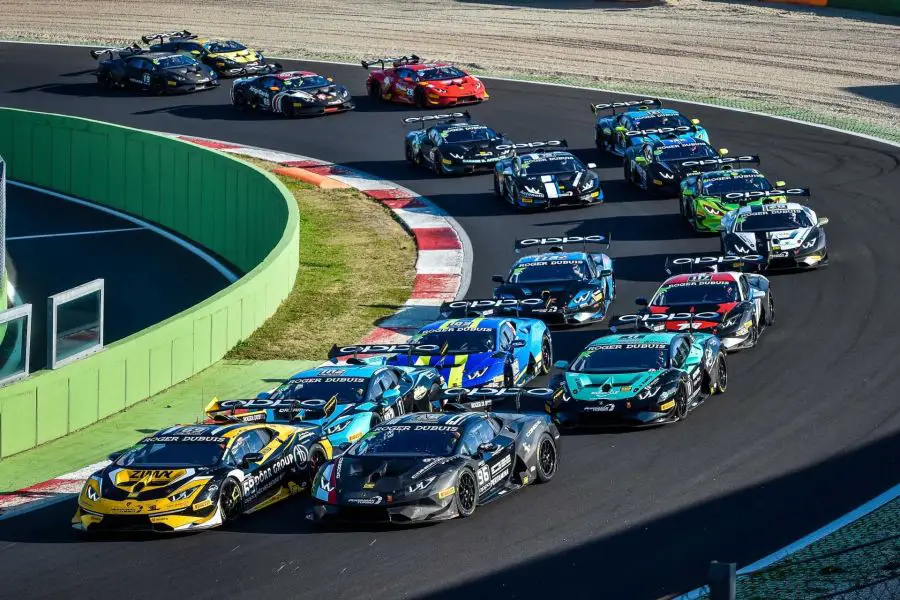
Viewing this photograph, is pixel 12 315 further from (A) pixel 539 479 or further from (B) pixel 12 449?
(A) pixel 539 479

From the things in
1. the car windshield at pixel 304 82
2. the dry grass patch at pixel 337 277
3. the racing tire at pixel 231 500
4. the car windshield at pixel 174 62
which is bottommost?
the dry grass patch at pixel 337 277

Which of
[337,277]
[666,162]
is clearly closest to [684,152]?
[666,162]

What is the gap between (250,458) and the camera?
18594 millimetres

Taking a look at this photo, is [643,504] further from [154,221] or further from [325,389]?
[154,221]

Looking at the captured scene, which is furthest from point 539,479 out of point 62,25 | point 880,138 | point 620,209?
point 62,25

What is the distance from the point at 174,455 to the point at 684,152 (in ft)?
70.7

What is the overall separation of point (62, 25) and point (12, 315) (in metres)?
48.5

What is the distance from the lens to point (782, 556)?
16.1m

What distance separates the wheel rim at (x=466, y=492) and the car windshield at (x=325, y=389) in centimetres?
347

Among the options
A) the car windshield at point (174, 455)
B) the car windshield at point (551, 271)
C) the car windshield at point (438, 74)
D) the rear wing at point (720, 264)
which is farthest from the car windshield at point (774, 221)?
the car windshield at point (438, 74)

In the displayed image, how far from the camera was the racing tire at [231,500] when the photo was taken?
18.0 m

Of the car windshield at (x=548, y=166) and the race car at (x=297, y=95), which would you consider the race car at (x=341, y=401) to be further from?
the race car at (x=297, y=95)

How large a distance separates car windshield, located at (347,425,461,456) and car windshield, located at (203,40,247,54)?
38.3 meters

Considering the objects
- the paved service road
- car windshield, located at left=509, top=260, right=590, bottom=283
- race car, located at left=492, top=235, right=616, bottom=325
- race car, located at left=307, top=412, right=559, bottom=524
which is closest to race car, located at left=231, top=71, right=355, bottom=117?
the paved service road
